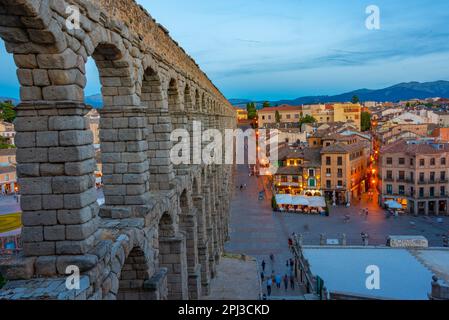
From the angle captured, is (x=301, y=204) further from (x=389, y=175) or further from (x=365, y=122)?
(x=365, y=122)

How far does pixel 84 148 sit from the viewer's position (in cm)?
852

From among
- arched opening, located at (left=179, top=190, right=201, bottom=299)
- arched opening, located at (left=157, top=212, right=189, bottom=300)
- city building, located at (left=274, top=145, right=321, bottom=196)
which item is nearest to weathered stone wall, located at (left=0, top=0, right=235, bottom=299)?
arched opening, located at (left=157, top=212, right=189, bottom=300)

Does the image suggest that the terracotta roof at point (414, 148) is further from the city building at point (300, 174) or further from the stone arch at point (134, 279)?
the stone arch at point (134, 279)

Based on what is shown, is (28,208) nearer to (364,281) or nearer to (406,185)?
(364,281)

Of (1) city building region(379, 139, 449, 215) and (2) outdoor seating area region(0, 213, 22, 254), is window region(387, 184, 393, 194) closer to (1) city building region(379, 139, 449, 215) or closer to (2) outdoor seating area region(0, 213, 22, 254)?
(1) city building region(379, 139, 449, 215)

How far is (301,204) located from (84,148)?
45.9 m

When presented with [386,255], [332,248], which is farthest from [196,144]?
[386,255]

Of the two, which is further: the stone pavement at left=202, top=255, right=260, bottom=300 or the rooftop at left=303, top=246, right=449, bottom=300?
the stone pavement at left=202, top=255, right=260, bottom=300

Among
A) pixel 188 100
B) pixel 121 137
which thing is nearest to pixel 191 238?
pixel 188 100

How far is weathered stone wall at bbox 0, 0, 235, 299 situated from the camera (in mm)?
7926

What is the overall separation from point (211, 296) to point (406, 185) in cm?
3645

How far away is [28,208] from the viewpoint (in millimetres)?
8312

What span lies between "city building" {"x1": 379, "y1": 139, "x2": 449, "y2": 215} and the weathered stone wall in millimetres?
44494
